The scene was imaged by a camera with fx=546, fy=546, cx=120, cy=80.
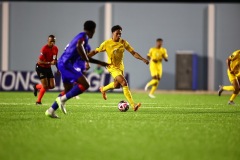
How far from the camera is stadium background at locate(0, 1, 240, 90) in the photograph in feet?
105

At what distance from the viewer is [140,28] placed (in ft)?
107

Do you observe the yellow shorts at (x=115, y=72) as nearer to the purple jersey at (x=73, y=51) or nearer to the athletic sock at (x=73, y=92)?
the purple jersey at (x=73, y=51)

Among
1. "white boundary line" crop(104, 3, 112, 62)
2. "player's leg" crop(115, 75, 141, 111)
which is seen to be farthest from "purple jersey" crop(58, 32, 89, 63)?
"white boundary line" crop(104, 3, 112, 62)

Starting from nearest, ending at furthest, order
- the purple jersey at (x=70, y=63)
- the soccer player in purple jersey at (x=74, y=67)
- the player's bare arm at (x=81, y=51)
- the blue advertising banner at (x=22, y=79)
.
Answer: the player's bare arm at (x=81, y=51)
the soccer player in purple jersey at (x=74, y=67)
the purple jersey at (x=70, y=63)
the blue advertising banner at (x=22, y=79)

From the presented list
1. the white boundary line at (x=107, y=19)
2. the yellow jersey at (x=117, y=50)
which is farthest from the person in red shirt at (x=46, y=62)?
the white boundary line at (x=107, y=19)

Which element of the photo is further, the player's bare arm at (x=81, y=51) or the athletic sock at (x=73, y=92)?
the athletic sock at (x=73, y=92)

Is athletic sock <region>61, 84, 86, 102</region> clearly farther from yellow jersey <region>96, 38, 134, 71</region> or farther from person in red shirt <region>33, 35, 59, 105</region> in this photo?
person in red shirt <region>33, 35, 59, 105</region>

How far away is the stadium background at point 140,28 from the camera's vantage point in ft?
105

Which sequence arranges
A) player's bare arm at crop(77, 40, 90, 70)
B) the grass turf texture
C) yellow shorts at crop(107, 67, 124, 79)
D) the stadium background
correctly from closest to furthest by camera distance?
the grass turf texture < player's bare arm at crop(77, 40, 90, 70) < yellow shorts at crop(107, 67, 124, 79) < the stadium background

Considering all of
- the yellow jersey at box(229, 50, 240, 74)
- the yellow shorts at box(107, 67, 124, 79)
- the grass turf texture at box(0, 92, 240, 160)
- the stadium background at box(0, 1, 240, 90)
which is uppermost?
the stadium background at box(0, 1, 240, 90)

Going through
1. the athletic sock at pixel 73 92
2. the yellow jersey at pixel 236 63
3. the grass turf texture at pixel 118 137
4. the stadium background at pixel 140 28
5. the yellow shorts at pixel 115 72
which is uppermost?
the stadium background at pixel 140 28

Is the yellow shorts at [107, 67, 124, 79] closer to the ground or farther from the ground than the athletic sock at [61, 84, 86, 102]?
farther from the ground

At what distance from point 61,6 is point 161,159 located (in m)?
26.9

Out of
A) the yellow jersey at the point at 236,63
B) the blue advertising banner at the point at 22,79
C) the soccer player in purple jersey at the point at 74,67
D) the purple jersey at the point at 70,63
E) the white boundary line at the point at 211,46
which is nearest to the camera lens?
the soccer player in purple jersey at the point at 74,67
